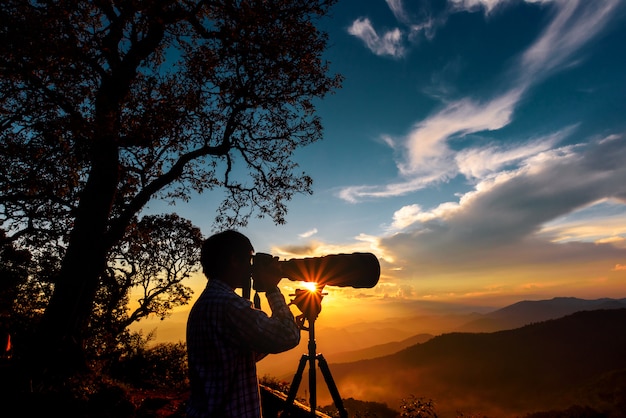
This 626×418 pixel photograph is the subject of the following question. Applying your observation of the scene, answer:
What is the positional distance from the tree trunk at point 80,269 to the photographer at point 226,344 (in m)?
6.96

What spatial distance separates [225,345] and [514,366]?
79408mm

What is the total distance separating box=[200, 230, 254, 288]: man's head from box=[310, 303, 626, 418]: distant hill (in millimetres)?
53063

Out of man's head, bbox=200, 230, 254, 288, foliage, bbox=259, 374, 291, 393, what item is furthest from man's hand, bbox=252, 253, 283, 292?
foliage, bbox=259, 374, 291, 393

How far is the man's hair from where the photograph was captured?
2332mm

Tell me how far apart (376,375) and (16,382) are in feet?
346

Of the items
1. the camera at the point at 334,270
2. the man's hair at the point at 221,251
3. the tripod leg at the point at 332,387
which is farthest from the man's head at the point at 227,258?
the tripod leg at the point at 332,387

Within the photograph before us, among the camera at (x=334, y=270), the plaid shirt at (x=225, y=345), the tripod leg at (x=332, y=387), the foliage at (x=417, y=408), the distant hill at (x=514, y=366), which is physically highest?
Answer: the camera at (x=334, y=270)

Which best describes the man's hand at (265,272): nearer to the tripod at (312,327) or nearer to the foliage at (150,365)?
the tripod at (312,327)

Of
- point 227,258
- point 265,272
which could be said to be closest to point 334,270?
point 265,272

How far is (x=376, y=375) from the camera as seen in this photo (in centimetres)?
9688

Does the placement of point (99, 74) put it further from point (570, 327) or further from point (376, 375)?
point (376, 375)

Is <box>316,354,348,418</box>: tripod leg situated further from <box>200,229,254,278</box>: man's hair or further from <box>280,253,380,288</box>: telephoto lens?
<box>200,229,254,278</box>: man's hair

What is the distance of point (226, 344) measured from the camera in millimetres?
2084

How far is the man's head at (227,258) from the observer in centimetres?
233
